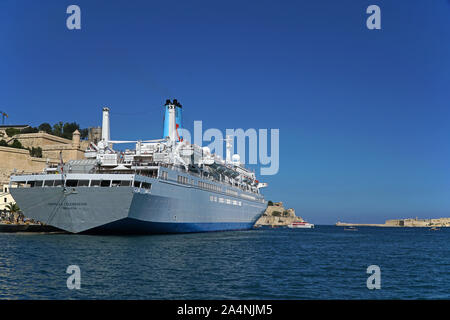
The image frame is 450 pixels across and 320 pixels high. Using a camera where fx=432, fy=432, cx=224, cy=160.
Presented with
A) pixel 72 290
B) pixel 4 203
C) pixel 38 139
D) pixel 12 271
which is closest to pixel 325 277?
pixel 72 290

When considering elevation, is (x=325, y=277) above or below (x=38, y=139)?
below

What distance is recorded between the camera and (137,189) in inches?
1732

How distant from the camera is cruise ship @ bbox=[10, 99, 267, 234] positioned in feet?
144

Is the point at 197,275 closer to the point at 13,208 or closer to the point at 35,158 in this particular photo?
the point at 13,208

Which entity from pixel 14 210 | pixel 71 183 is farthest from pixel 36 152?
pixel 71 183

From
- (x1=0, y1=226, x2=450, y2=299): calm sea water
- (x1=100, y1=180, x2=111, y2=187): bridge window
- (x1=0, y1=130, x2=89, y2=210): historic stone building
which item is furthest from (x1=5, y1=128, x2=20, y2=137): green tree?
(x1=0, y1=226, x2=450, y2=299): calm sea water

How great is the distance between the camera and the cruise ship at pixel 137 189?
43.8 meters

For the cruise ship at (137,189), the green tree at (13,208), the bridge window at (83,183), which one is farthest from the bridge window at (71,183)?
the green tree at (13,208)

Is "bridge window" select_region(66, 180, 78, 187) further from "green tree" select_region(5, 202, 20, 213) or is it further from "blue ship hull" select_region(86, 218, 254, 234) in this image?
"green tree" select_region(5, 202, 20, 213)

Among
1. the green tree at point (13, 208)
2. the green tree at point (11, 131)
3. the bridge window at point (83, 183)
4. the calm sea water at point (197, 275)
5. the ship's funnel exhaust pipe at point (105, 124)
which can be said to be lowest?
the calm sea water at point (197, 275)

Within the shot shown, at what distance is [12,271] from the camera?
77.9 ft

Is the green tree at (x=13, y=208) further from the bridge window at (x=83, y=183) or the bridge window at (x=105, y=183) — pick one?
the bridge window at (x=105, y=183)
